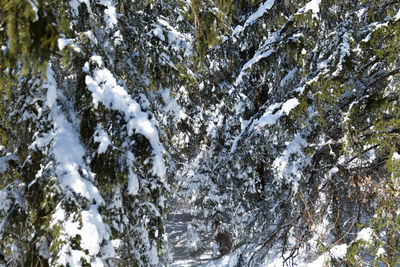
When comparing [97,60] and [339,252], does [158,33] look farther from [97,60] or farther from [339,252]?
[339,252]

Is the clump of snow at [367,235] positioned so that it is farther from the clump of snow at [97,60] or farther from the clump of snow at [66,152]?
the clump of snow at [97,60]

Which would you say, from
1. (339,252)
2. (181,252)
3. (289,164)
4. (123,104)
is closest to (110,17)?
(123,104)

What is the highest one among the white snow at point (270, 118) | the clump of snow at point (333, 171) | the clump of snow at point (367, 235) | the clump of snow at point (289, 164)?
the white snow at point (270, 118)

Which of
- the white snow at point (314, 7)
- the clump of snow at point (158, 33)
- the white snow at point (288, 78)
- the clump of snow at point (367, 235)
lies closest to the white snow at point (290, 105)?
the white snow at point (314, 7)

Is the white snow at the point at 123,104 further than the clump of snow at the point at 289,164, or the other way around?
the clump of snow at the point at 289,164

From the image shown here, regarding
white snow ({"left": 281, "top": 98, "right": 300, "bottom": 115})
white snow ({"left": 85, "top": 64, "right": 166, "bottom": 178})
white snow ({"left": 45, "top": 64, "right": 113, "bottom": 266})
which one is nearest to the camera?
white snow ({"left": 45, "top": 64, "right": 113, "bottom": 266})

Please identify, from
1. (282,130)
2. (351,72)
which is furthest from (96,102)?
(351,72)

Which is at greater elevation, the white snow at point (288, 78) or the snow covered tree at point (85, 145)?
the white snow at point (288, 78)

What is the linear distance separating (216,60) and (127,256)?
614 centimetres

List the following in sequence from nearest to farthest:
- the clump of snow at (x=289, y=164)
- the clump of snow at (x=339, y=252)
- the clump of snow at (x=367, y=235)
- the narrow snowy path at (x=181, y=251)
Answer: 1. the clump of snow at (x=367, y=235)
2. the clump of snow at (x=339, y=252)
3. the clump of snow at (x=289, y=164)
4. the narrow snowy path at (x=181, y=251)

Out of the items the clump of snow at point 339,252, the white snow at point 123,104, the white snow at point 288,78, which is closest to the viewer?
the white snow at point 123,104

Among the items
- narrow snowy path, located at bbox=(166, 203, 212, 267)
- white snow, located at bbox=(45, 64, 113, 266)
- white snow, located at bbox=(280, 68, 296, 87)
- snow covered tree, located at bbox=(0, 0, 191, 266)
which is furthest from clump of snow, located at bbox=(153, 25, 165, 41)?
narrow snowy path, located at bbox=(166, 203, 212, 267)

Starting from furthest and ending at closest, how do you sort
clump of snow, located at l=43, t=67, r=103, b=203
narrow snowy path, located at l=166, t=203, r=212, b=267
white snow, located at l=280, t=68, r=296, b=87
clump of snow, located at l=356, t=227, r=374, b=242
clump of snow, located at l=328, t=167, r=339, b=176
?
narrow snowy path, located at l=166, t=203, r=212, b=267
white snow, located at l=280, t=68, r=296, b=87
clump of snow, located at l=328, t=167, r=339, b=176
clump of snow, located at l=356, t=227, r=374, b=242
clump of snow, located at l=43, t=67, r=103, b=203

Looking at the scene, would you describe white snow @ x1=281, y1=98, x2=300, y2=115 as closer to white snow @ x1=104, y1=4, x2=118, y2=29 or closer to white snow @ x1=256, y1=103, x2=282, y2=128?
white snow @ x1=256, y1=103, x2=282, y2=128
